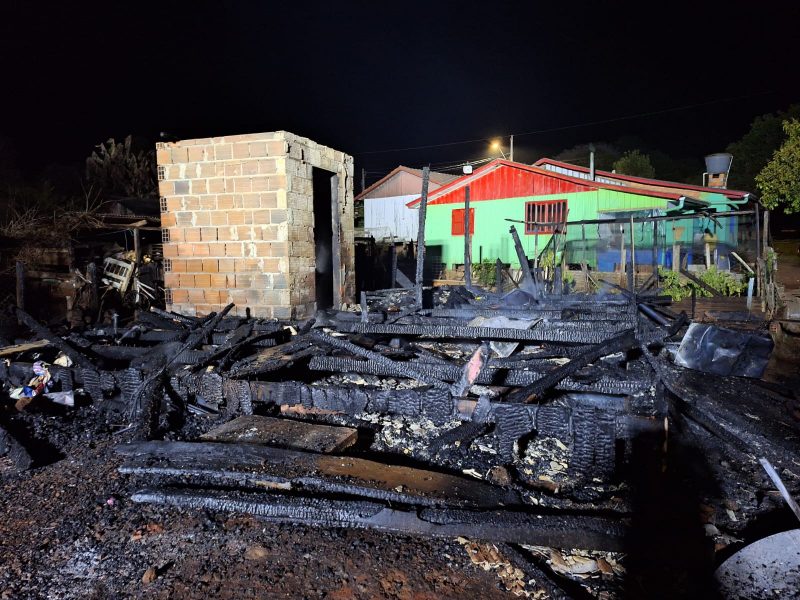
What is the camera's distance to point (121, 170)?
1652cm

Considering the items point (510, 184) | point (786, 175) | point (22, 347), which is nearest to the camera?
point (22, 347)

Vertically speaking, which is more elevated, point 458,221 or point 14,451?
point 458,221

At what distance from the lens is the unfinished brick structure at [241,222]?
6344 millimetres

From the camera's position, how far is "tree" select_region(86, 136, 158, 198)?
1634 cm

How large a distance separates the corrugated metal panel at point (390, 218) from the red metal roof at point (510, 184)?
6.67 meters

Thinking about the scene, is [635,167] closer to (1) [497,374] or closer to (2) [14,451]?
(1) [497,374]

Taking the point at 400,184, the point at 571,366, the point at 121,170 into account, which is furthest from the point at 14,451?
the point at 400,184

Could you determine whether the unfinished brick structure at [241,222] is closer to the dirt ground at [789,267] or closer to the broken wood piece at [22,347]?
the broken wood piece at [22,347]

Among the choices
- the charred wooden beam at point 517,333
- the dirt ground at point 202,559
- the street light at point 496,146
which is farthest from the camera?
the street light at point 496,146

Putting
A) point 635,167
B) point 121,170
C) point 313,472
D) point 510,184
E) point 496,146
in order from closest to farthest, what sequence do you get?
1. point 313,472
2. point 121,170
3. point 510,184
4. point 635,167
5. point 496,146

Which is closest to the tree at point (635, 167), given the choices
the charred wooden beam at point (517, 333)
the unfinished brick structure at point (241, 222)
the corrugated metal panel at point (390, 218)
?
the corrugated metal panel at point (390, 218)

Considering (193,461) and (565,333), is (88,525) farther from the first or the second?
(565,333)

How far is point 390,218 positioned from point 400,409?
26.5m

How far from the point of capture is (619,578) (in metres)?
2.14
